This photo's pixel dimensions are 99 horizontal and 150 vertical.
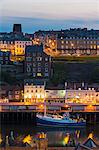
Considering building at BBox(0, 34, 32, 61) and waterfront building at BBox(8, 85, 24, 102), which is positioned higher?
building at BBox(0, 34, 32, 61)

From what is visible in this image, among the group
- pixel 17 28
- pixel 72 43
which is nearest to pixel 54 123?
pixel 72 43

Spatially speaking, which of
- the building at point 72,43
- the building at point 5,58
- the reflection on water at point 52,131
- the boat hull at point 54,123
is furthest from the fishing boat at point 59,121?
the building at point 72,43

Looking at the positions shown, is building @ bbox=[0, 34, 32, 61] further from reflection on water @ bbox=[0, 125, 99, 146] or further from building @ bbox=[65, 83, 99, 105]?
reflection on water @ bbox=[0, 125, 99, 146]

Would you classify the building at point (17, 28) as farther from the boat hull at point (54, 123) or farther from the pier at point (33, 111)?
the boat hull at point (54, 123)

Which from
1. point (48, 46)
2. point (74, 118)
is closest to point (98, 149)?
point (74, 118)

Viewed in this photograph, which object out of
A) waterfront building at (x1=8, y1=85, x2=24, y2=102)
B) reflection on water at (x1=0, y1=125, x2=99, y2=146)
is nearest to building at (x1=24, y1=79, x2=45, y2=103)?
waterfront building at (x1=8, y1=85, x2=24, y2=102)

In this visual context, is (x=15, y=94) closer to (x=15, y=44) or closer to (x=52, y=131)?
(x=52, y=131)

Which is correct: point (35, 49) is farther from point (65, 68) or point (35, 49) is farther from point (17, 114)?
point (17, 114)

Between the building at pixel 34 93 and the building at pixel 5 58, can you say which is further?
the building at pixel 5 58

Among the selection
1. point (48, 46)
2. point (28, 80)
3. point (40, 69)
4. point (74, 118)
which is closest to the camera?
point (74, 118)
